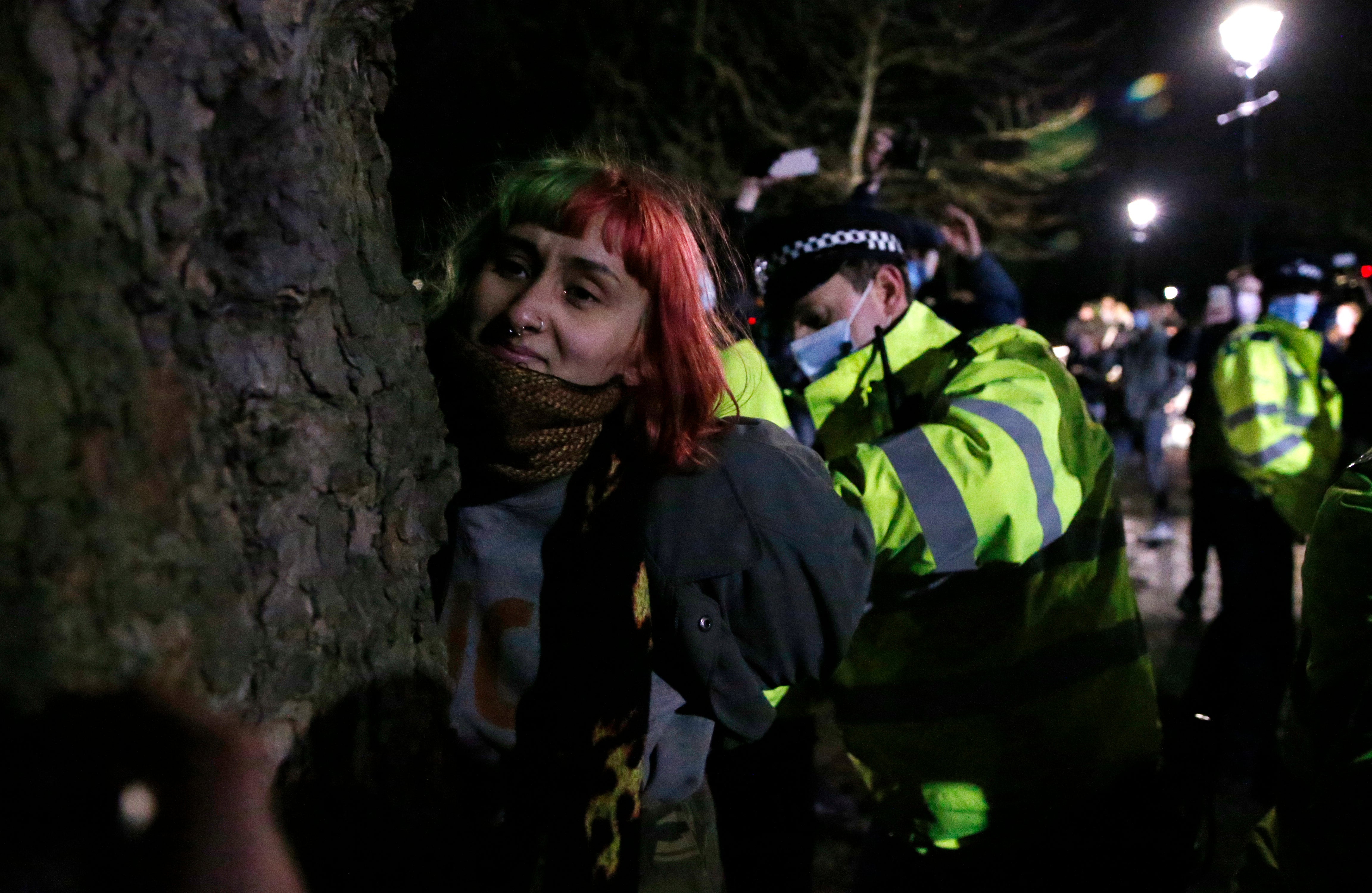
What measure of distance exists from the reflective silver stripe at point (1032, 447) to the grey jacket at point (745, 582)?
44cm

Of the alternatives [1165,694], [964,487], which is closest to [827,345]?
[964,487]

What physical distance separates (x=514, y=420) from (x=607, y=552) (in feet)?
0.71

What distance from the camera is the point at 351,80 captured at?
931mm

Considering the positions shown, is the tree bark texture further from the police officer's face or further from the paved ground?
the paved ground

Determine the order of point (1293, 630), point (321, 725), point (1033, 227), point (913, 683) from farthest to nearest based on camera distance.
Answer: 1. point (1033, 227)
2. point (1293, 630)
3. point (913, 683)
4. point (321, 725)

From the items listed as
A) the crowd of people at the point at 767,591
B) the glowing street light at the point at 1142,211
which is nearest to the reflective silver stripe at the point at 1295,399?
the crowd of people at the point at 767,591

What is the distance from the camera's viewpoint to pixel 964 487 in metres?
1.45

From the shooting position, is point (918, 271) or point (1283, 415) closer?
point (1283, 415)

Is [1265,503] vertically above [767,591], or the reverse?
[767,591]

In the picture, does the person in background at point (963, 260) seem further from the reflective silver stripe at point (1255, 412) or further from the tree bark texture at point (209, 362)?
the tree bark texture at point (209, 362)

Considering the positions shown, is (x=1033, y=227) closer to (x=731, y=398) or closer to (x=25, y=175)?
(x=731, y=398)

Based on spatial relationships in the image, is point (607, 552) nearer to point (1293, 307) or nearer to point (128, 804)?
point (128, 804)

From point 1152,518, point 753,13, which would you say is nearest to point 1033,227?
point 753,13

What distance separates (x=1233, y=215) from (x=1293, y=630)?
27.4m
